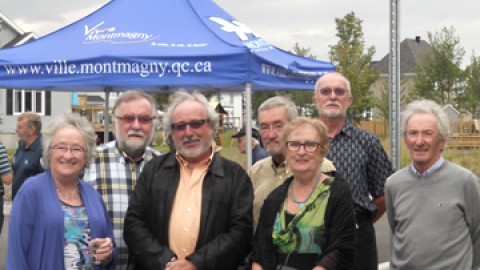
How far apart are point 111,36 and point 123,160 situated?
3.40 m

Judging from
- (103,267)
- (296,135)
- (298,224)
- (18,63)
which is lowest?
(103,267)

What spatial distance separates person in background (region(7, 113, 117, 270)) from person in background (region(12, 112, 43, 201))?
4647mm

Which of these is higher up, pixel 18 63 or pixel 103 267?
pixel 18 63

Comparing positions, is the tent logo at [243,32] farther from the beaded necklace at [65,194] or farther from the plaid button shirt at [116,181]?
the beaded necklace at [65,194]

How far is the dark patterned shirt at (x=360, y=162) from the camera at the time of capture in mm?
4344

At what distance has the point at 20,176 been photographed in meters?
8.17

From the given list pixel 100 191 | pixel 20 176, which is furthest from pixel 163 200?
pixel 20 176

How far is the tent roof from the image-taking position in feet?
21.7

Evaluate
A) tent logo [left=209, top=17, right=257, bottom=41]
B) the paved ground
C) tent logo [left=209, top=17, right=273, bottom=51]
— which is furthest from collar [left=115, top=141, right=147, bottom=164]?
the paved ground

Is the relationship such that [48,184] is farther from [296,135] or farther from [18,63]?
[18,63]

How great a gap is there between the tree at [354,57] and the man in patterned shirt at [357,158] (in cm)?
2895

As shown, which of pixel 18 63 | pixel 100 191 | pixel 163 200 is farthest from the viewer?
pixel 18 63

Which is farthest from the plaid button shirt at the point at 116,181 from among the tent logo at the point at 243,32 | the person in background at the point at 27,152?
the person in background at the point at 27,152

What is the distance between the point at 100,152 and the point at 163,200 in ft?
2.31
